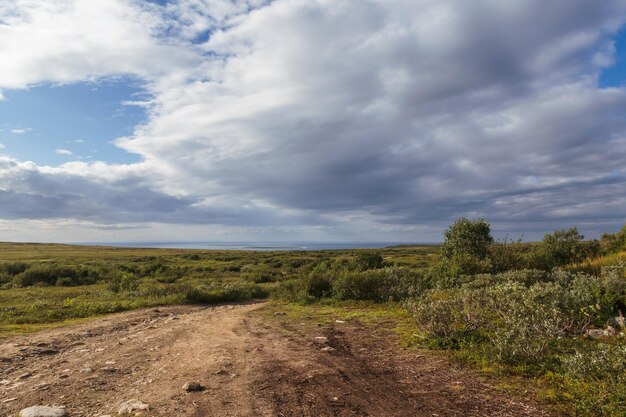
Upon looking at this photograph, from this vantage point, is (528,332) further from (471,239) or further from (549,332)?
(471,239)

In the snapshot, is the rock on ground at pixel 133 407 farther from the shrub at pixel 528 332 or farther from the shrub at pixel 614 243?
the shrub at pixel 614 243

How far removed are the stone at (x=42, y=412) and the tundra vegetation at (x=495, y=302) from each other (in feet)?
25.6

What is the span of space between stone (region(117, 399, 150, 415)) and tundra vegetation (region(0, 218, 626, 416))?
6524mm

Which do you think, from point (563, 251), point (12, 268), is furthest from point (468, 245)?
point (12, 268)

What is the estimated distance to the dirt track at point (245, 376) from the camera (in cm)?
642

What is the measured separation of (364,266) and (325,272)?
29.2 feet

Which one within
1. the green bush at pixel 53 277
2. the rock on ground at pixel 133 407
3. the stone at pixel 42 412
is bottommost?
the green bush at pixel 53 277

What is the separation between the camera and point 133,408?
244 inches

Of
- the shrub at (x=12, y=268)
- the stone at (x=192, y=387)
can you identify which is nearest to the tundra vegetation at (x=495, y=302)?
the shrub at (x=12, y=268)

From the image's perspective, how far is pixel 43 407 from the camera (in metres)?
6.36

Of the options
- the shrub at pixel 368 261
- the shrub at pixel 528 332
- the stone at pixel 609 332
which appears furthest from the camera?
the shrub at pixel 368 261

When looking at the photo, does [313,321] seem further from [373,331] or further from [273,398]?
[273,398]

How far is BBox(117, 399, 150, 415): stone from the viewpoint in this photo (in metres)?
6.09

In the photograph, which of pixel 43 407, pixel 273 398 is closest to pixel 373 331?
pixel 273 398
